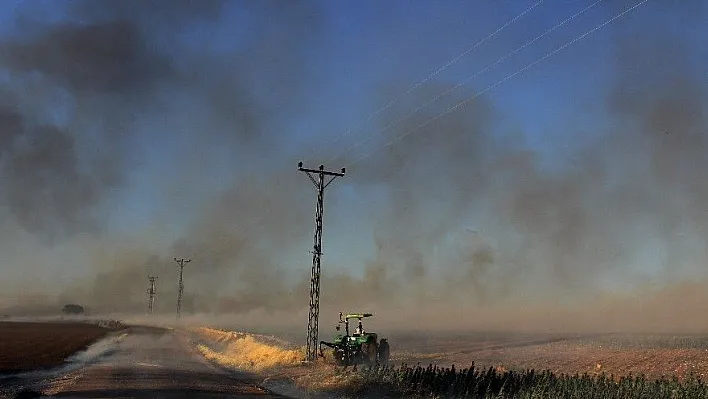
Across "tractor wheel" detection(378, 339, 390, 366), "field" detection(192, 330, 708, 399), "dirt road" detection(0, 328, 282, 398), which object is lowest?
"dirt road" detection(0, 328, 282, 398)

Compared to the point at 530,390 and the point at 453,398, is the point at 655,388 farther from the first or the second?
the point at 453,398

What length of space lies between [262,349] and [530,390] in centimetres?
3208

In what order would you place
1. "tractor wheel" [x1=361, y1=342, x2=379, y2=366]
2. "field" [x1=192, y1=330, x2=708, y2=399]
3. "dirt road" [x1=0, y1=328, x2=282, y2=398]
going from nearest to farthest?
"field" [x1=192, y1=330, x2=708, y2=399] < "dirt road" [x1=0, y1=328, x2=282, y2=398] < "tractor wheel" [x1=361, y1=342, x2=379, y2=366]

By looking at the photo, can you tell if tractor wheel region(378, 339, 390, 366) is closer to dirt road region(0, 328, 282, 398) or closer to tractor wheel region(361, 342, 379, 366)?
tractor wheel region(361, 342, 379, 366)

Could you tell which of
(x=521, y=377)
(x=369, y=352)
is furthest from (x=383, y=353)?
(x=521, y=377)

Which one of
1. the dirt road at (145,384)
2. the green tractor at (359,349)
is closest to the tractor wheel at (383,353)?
the green tractor at (359,349)

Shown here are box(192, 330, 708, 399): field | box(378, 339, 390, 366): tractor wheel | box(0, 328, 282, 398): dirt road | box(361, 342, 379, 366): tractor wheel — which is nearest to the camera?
box(192, 330, 708, 399): field

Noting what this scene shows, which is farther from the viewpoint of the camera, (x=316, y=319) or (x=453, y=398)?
(x=316, y=319)

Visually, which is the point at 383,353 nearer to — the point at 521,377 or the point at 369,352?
the point at 369,352

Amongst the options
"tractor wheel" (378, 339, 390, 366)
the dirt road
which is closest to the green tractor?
"tractor wheel" (378, 339, 390, 366)

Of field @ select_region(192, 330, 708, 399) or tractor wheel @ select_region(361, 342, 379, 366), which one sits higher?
tractor wheel @ select_region(361, 342, 379, 366)

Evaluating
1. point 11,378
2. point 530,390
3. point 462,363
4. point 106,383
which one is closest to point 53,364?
point 11,378

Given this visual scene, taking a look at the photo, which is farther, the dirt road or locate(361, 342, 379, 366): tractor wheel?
locate(361, 342, 379, 366): tractor wheel

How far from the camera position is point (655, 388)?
19891mm
